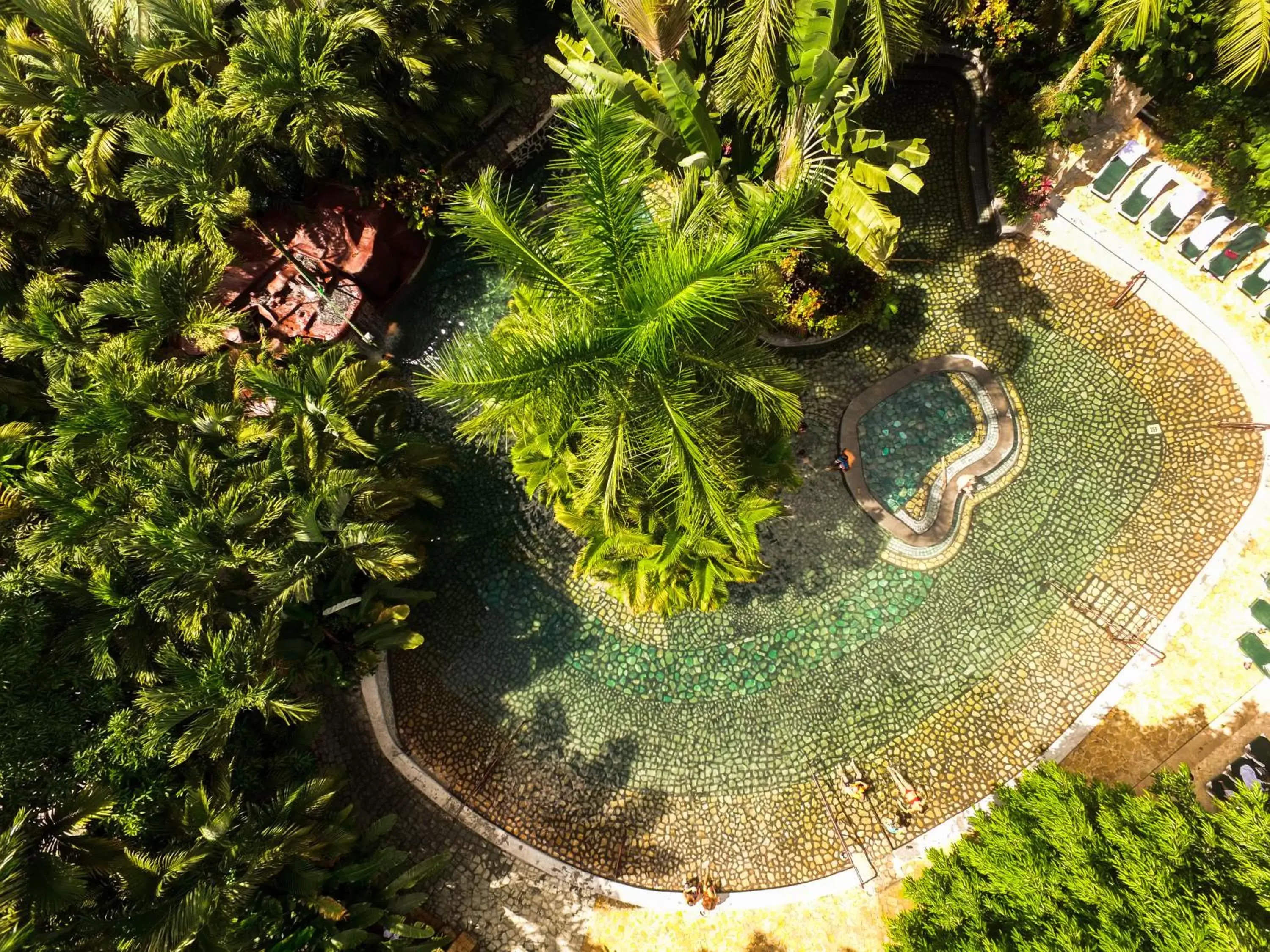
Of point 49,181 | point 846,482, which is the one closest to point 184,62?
point 49,181

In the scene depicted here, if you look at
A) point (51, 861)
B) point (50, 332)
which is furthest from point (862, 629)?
point (50, 332)

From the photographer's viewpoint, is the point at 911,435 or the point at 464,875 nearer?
the point at 464,875

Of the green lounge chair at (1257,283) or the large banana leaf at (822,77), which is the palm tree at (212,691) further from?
the green lounge chair at (1257,283)

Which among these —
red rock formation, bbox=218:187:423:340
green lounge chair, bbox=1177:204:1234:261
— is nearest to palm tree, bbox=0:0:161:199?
red rock formation, bbox=218:187:423:340

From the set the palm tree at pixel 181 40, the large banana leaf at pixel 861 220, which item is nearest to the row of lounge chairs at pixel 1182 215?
the large banana leaf at pixel 861 220

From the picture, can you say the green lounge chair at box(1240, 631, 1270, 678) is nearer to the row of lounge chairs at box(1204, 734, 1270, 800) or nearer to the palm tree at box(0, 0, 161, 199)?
the row of lounge chairs at box(1204, 734, 1270, 800)

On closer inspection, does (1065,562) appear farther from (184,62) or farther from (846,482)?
(184,62)

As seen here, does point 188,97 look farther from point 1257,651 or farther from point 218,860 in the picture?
point 1257,651
